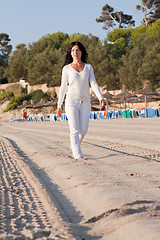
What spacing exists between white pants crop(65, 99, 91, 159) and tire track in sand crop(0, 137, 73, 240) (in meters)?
1.02

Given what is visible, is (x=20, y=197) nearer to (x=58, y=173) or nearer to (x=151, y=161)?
(x=58, y=173)

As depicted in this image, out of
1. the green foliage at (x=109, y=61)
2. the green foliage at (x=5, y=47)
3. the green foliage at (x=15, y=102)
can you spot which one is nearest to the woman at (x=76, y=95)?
the green foliage at (x=109, y=61)

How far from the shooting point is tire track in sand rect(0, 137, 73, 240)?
5.74ft

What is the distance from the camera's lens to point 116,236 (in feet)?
5.42

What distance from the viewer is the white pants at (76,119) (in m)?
4.41

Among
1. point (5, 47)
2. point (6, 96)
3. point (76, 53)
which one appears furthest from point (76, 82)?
point (5, 47)

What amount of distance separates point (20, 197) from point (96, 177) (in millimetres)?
797

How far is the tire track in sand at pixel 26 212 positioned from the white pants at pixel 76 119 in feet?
3.34

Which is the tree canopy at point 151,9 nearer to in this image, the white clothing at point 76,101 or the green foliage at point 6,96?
the green foliage at point 6,96

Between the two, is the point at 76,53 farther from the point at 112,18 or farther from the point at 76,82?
the point at 112,18

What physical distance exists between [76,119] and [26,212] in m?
2.36

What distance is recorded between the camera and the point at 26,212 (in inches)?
86.7

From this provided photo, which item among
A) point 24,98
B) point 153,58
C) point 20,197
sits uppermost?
point 153,58

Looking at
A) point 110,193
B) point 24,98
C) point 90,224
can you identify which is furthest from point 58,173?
point 24,98
